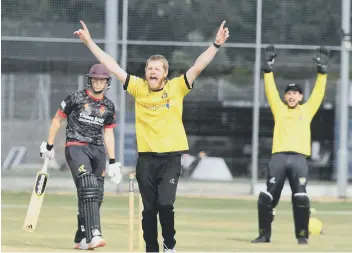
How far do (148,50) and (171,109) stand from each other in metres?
15.2

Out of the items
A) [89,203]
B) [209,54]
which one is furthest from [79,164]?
[209,54]

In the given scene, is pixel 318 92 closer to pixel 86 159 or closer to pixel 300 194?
pixel 300 194

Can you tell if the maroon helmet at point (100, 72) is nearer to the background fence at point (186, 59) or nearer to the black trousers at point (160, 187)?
the black trousers at point (160, 187)

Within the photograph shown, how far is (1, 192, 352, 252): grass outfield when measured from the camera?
1391 centimetres

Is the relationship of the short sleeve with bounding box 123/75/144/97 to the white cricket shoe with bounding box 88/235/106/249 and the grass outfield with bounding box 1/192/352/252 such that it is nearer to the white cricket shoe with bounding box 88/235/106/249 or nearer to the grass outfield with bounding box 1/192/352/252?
the white cricket shoe with bounding box 88/235/106/249

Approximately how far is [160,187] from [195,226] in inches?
262

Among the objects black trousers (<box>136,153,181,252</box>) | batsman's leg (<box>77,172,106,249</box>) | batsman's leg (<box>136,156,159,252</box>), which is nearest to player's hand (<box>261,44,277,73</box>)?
batsman's leg (<box>77,172,106,249</box>)

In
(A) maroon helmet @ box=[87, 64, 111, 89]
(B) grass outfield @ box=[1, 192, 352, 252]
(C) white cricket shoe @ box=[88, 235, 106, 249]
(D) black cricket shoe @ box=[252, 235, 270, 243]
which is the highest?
(A) maroon helmet @ box=[87, 64, 111, 89]

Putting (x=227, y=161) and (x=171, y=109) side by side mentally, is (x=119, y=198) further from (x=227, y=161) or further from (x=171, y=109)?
(x=171, y=109)

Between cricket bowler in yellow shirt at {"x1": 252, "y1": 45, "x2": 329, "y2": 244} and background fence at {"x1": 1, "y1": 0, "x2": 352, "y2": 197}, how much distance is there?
36.4 ft

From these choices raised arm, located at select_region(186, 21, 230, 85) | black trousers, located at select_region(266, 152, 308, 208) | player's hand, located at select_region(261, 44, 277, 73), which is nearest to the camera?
raised arm, located at select_region(186, 21, 230, 85)

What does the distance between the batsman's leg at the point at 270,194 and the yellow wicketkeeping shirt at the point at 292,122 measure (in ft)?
0.58

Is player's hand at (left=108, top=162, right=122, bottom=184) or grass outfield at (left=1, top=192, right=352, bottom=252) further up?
player's hand at (left=108, top=162, right=122, bottom=184)

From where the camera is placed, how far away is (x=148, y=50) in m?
26.3
